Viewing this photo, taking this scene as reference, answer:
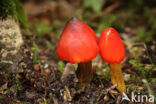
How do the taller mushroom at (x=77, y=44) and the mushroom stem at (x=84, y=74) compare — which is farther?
the mushroom stem at (x=84, y=74)

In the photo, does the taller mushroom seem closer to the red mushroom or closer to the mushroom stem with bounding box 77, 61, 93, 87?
Answer: the red mushroom

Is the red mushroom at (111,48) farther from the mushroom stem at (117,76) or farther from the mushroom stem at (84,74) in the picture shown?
the mushroom stem at (84,74)

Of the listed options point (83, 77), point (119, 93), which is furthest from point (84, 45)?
point (119, 93)

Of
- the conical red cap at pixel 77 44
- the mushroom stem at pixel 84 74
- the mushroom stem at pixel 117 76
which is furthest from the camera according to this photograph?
the mushroom stem at pixel 84 74

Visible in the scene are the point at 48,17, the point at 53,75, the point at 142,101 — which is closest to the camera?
the point at 142,101

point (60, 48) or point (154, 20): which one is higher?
point (154, 20)

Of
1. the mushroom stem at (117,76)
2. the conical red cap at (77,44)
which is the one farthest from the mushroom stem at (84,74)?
the conical red cap at (77,44)

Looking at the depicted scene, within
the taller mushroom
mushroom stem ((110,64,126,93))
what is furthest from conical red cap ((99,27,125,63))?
mushroom stem ((110,64,126,93))

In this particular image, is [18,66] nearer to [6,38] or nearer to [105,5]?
[6,38]

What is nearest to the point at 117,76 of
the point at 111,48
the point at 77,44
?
the point at 111,48
